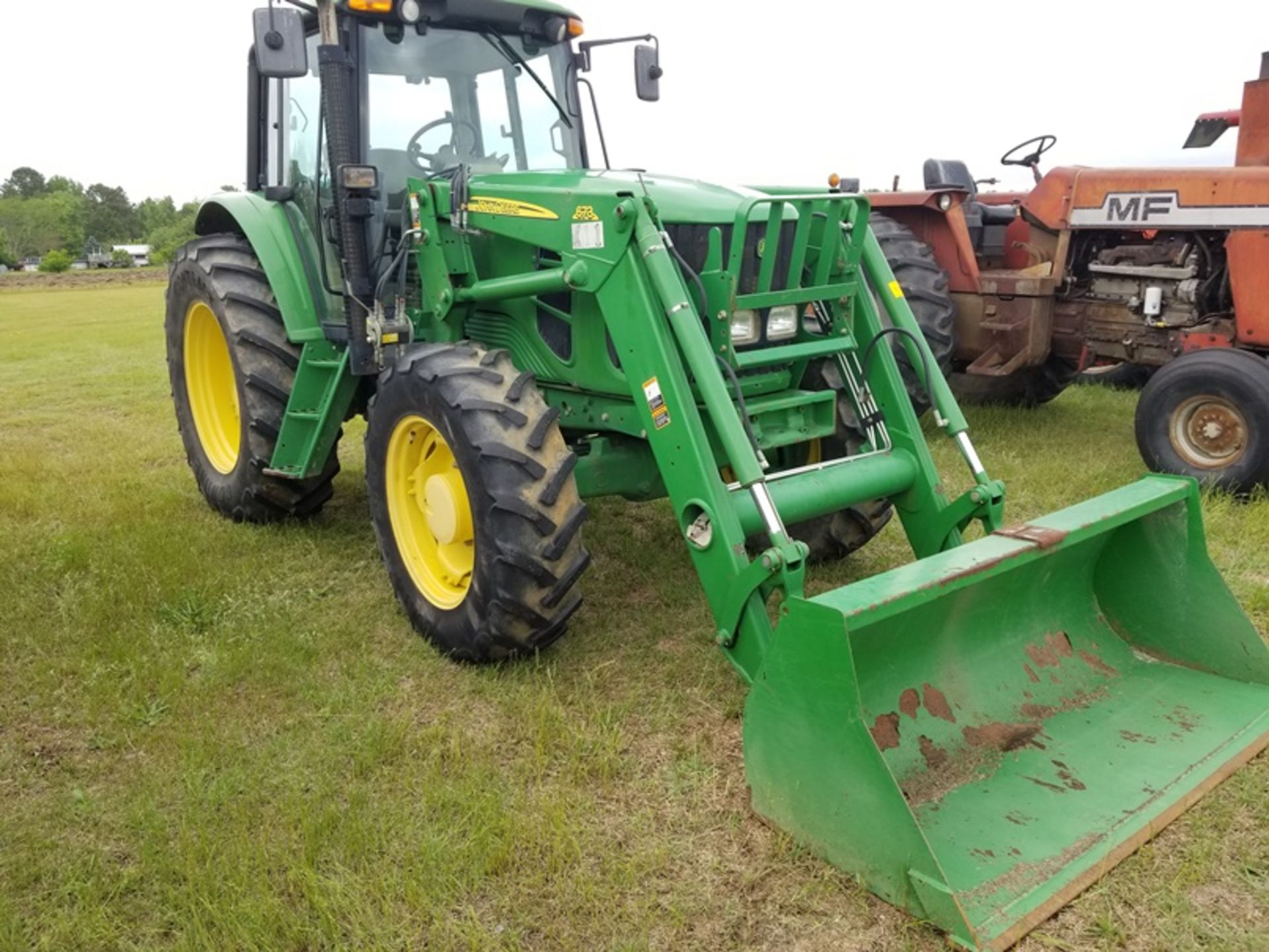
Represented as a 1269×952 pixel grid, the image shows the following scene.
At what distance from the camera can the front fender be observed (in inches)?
183

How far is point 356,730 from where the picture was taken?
3268 mm

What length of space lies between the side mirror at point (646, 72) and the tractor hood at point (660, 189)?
935mm

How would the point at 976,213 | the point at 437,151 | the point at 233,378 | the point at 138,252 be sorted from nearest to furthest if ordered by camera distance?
the point at 437,151, the point at 233,378, the point at 976,213, the point at 138,252

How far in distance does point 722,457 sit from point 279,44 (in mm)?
2116

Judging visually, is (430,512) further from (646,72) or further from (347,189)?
(646,72)

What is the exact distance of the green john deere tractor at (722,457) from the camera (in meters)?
2.70

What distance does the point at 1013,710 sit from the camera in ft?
10.5

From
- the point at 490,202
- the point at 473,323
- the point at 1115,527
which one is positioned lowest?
the point at 1115,527

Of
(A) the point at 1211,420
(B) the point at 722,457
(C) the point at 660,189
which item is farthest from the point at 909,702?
(A) the point at 1211,420

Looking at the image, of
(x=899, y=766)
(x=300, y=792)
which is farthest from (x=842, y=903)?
(x=300, y=792)

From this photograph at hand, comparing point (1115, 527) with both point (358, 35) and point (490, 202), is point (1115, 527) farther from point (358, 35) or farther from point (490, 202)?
point (358, 35)

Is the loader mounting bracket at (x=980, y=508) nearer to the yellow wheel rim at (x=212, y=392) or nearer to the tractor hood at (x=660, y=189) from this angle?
the tractor hood at (x=660, y=189)

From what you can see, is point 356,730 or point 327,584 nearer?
point 356,730

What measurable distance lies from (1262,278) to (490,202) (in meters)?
4.51
